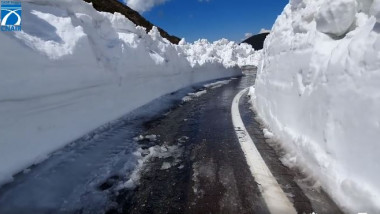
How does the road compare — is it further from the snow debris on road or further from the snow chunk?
the snow chunk

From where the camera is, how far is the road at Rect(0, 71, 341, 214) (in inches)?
128

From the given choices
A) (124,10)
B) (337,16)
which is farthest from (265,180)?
(124,10)

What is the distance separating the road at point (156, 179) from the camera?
3.25 meters

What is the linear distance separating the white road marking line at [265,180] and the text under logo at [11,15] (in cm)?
449

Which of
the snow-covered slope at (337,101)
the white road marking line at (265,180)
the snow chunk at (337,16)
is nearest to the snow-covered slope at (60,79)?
the white road marking line at (265,180)

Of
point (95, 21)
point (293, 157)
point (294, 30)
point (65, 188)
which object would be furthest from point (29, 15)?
point (293, 157)

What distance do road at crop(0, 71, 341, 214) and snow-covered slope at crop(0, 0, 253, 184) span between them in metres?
0.42

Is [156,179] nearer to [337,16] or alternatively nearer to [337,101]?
[337,101]

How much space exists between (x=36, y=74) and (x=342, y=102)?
4.54m

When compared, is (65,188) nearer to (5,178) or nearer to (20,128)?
(5,178)

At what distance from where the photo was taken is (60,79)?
20.4 feet

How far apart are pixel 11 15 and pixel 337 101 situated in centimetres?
592

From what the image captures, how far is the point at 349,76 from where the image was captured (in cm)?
356

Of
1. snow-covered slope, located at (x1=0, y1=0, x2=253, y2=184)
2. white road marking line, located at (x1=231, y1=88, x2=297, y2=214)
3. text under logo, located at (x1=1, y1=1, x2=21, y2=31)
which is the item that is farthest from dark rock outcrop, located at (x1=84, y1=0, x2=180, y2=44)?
white road marking line, located at (x1=231, y1=88, x2=297, y2=214)
